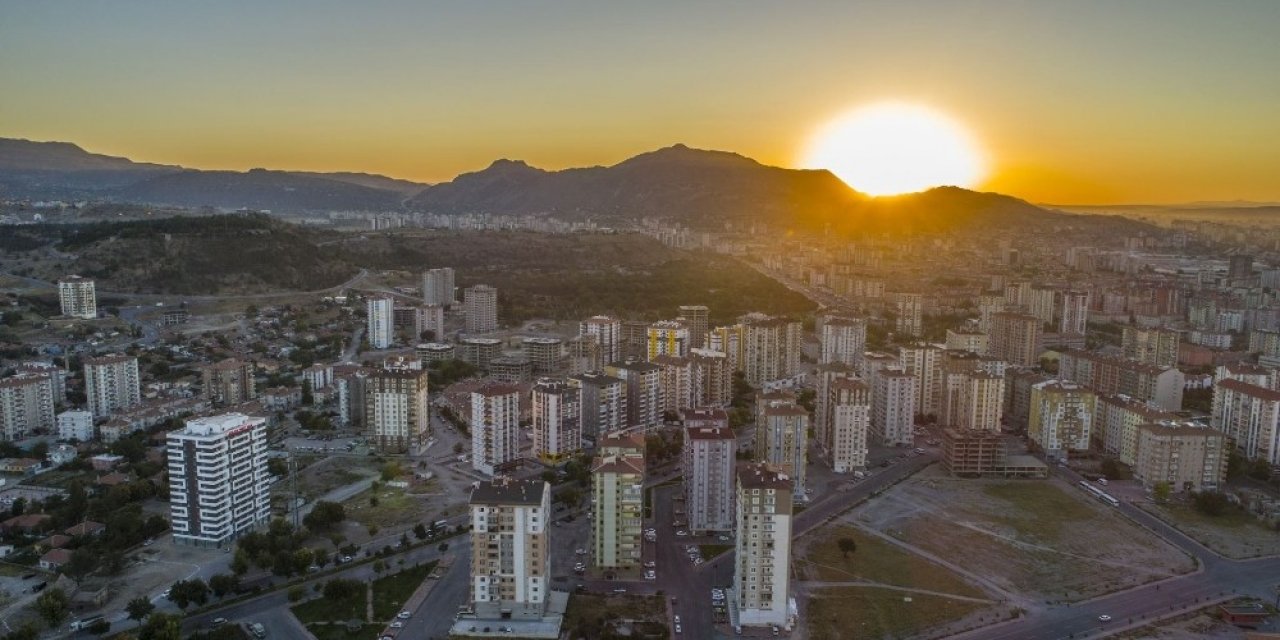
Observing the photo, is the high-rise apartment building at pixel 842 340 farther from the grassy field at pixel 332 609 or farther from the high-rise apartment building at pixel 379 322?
the grassy field at pixel 332 609

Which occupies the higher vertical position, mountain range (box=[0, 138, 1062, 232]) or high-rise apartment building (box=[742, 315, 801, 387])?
mountain range (box=[0, 138, 1062, 232])

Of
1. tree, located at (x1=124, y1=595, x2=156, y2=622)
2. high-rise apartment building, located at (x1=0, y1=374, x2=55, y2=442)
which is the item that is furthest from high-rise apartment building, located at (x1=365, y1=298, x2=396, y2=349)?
Answer: tree, located at (x1=124, y1=595, x2=156, y2=622)

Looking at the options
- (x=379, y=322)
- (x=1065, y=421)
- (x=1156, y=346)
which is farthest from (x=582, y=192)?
(x=1065, y=421)

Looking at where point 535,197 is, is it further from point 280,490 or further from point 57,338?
point 280,490

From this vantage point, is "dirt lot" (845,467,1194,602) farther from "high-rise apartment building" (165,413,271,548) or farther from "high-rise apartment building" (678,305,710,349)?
"high-rise apartment building" (678,305,710,349)

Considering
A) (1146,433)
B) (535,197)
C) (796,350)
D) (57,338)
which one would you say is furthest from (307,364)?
(535,197)

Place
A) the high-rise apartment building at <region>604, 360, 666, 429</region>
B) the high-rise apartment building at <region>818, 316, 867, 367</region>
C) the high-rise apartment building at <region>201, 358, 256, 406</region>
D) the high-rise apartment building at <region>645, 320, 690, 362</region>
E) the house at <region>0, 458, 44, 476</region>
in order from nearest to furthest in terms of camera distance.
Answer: the house at <region>0, 458, 44, 476</region> → the high-rise apartment building at <region>604, 360, 666, 429</region> → the high-rise apartment building at <region>201, 358, 256, 406</region> → the high-rise apartment building at <region>645, 320, 690, 362</region> → the high-rise apartment building at <region>818, 316, 867, 367</region>

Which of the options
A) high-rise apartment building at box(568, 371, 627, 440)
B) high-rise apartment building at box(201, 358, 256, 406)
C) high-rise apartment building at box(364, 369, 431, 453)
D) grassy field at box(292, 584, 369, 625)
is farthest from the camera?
high-rise apartment building at box(201, 358, 256, 406)
